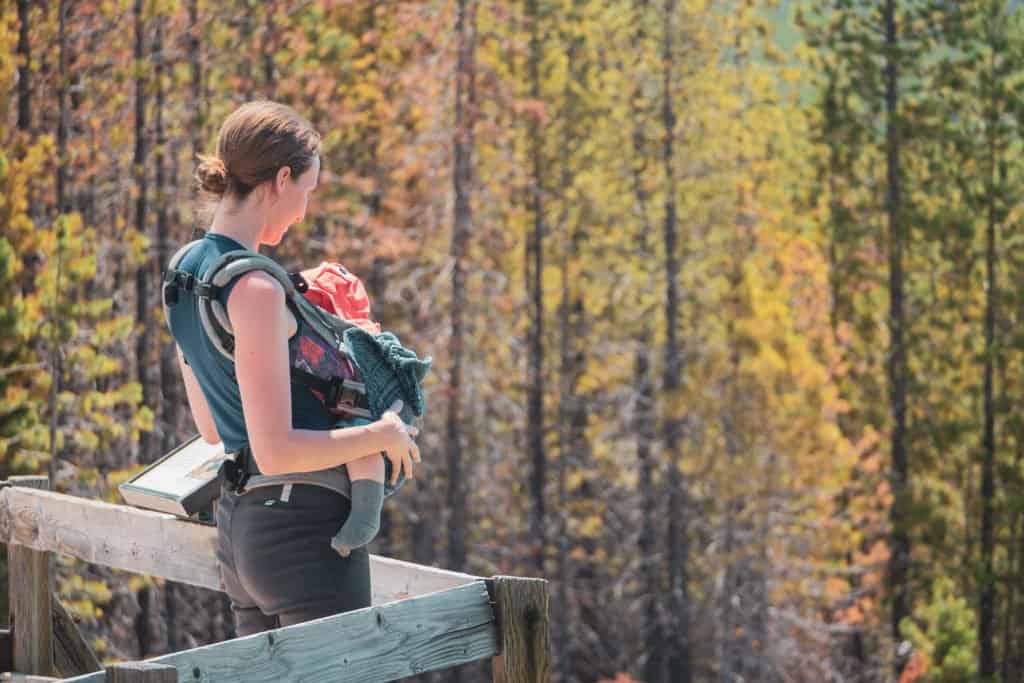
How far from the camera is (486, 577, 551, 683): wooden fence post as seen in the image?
3.34 m

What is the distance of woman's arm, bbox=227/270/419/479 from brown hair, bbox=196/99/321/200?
243 millimetres

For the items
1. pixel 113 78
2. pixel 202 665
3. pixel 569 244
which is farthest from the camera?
pixel 569 244

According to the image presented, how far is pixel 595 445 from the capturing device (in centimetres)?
3148

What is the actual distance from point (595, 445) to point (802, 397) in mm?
4446

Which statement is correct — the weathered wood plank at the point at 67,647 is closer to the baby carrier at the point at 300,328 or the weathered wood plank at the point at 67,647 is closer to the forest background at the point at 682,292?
the baby carrier at the point at 300,328

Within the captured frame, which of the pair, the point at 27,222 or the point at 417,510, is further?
the point at 417,510

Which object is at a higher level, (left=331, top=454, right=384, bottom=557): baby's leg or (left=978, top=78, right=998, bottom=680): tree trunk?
(left=331, top=454, right=384, bottom=557): baby's leg

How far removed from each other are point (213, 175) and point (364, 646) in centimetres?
93

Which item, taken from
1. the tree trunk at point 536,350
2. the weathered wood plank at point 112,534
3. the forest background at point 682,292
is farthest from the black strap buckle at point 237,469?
the tree trunk at point 536,350

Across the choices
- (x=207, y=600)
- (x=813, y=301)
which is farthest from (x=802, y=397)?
(x=207, y=600)

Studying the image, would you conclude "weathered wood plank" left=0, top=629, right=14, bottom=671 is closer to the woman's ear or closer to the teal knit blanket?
the teal knit blanket

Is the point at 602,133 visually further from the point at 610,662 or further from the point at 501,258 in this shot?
the point at 610,662

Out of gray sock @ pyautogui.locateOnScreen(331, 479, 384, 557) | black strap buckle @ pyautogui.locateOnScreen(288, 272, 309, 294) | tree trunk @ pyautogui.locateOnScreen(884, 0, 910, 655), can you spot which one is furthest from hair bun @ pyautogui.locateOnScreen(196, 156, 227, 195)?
tree trunk @ pyautogui.locateOnScreen(884, 0, 910, 655)

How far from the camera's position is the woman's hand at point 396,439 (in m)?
3.09
